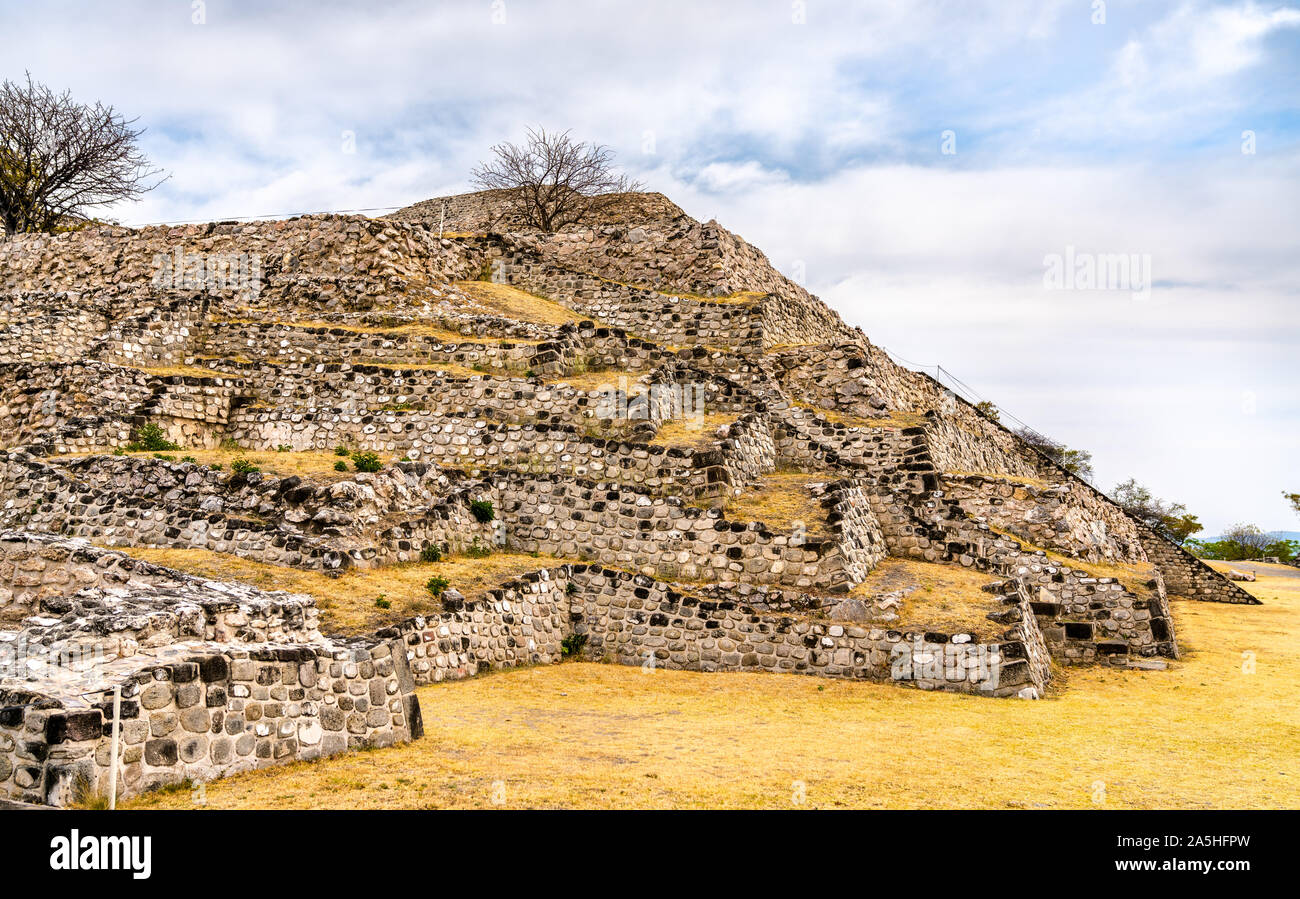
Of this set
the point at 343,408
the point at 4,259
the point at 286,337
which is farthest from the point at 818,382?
the point at 4,259

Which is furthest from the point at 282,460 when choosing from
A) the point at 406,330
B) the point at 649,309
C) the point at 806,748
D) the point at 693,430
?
the point at 649,309

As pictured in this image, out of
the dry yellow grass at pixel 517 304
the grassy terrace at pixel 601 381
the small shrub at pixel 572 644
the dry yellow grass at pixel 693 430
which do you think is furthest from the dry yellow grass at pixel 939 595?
the dry yellow grass at pixel 517 304

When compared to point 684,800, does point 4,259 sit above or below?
above

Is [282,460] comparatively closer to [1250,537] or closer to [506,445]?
[506,445]

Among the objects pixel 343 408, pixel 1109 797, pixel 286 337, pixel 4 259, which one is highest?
pixel 4 259

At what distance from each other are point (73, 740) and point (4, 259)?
3223 centimetres

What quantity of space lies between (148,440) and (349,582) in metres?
9.36

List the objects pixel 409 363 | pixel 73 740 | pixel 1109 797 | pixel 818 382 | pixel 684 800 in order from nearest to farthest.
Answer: pixel 73 740 < pixel 684 800 < pixel 1109 797 < pixel 409 363 < pixel 818 382

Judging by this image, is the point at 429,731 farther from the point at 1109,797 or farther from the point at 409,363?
the point at 409,363

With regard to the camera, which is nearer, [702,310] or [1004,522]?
[1004,522]

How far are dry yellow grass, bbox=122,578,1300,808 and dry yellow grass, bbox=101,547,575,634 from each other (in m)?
1.41

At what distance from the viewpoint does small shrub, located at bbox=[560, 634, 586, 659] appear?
17.7 m

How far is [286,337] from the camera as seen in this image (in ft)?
85.4

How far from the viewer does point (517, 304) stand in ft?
99.3
